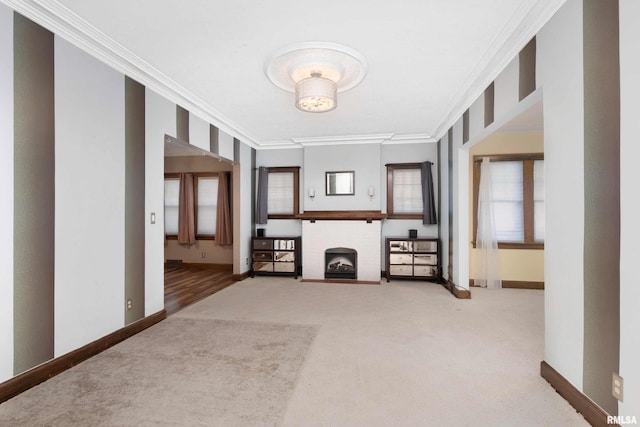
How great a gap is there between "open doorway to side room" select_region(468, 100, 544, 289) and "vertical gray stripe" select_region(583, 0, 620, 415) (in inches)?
126

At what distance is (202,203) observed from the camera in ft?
21.3

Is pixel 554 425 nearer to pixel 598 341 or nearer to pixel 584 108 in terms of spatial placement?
pixel 598 341

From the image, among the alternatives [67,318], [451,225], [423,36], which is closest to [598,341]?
[423,36]

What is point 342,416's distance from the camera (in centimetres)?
166

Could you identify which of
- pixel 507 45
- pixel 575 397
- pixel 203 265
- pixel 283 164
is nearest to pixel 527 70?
pixel 507 45

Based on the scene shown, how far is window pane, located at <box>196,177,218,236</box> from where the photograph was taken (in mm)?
6434

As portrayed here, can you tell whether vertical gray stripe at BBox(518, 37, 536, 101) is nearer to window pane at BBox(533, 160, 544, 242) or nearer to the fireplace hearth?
window pane at BBox(533, 160, 544, 242)

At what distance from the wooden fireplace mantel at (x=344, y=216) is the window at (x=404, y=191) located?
35 centimetres

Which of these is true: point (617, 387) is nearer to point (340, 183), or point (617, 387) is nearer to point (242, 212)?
point (340, 183)

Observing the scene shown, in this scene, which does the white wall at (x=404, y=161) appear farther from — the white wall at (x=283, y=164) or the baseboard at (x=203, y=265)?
the baseboard at (x=203, y=265)

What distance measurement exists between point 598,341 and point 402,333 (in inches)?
61.2

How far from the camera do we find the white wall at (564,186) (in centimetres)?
169

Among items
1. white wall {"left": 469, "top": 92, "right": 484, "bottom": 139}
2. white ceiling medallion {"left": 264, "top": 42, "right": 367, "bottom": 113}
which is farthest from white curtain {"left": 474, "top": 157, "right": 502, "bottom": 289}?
white ceiling medallion {"left": 264, "top": 42, "right": 367, "bottom": 113}

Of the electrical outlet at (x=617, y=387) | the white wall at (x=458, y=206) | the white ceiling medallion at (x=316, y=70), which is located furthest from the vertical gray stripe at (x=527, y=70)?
the electrical outlet at (x=617, y=387)
